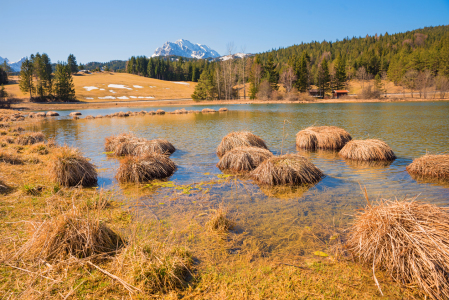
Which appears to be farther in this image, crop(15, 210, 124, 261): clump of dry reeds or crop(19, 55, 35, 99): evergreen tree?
crop(19, 55, 35, 99): evergreen tree

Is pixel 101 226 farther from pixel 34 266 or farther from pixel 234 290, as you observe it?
pixel 234 290

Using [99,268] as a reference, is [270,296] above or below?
below

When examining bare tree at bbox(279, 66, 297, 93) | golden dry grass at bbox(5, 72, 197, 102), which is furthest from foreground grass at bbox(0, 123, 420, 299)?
bare tree at bbox(279, 66, 297, 93)

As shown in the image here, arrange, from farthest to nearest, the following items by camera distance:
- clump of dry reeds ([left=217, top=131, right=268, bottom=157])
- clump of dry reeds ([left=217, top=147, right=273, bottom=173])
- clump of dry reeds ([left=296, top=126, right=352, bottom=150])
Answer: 1. clump of dry reeds ([left=296, top=126, right=352, bottom=150])
2. clump of dry reeds ([left=217, top=131, right=268, bottom=157])
3. clump of dry reeds ([left=217, top=147, right=273, bottom=173])

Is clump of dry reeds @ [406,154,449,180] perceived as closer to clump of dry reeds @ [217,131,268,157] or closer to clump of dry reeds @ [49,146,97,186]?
clump of dry reeds @ [217,131,268,157]

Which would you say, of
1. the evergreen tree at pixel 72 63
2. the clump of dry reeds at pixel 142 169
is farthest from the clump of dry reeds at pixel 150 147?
the evergreen tree at pixel 72 63

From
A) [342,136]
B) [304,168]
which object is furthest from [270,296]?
[342,136]

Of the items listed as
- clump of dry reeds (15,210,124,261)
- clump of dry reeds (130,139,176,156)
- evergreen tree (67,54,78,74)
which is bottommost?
clump of dry reeds (15,210,124,261)

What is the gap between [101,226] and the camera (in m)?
4.68

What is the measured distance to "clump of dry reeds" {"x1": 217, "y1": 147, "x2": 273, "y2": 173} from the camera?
36.5ft

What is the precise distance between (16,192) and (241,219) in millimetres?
7117

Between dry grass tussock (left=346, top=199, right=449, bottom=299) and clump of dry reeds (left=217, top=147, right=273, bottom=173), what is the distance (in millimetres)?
6582

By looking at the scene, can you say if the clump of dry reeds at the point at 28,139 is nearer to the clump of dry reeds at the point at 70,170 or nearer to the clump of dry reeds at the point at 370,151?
the clump of dry reeds at the point at 70,170

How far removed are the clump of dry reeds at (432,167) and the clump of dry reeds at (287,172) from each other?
428cm
